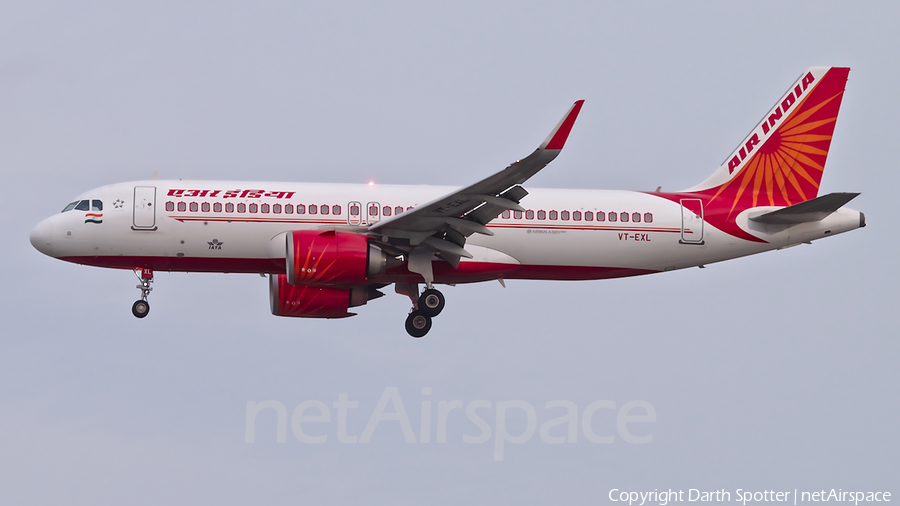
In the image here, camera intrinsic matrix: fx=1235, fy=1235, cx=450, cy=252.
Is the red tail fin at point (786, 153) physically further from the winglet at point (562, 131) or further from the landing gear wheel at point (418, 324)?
the winglet at point (562, 131)

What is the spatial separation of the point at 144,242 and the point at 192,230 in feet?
4.79

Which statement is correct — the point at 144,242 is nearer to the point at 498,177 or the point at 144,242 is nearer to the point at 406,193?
the point at 406,193

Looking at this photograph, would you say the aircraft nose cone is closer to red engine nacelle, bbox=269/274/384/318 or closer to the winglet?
red engine nacelle, bbox=269/274/384/318

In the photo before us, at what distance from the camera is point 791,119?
40.7 m

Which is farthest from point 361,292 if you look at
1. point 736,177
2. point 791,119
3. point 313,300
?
point 791,119

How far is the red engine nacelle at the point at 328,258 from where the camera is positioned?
34188 millimetres

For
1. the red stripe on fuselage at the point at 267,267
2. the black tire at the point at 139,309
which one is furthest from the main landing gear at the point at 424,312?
the black tire at the point at 139,309

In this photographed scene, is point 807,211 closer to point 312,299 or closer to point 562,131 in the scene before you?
point 562,131

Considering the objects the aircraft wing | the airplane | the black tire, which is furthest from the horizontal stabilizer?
the black tire

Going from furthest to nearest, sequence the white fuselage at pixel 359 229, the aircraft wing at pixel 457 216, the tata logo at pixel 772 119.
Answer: the tata logo at pixel 772 119 < the white fuselage at pixel 359 229 < the aircraft wing at pixel 457 216

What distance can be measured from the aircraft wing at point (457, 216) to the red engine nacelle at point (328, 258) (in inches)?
29.5

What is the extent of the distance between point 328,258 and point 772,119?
632 inches

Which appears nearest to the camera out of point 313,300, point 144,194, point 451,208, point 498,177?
point 498,177

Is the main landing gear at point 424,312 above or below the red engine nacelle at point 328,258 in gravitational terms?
below
